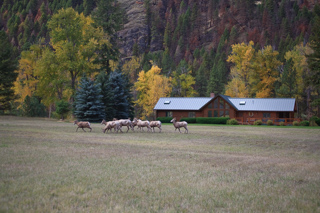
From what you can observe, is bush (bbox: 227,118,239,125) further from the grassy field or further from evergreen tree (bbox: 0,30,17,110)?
the grassy field

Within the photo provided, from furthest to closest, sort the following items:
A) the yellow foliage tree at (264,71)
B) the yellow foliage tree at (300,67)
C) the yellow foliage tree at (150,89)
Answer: the yellow foliage tree at (150,89), the yellow foliage tree at (264,71), the yellow foliage tree at (300,67)

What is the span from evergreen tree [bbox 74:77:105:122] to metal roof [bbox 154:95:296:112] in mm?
14831

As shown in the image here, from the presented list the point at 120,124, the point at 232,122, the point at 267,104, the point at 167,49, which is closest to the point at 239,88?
the point at 267,104

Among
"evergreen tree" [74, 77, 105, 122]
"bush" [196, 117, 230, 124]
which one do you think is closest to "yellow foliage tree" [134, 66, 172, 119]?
"bush" [196, 117, 230, 124]

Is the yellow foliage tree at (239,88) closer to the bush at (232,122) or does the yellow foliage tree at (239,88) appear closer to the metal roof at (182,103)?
the metal roof at (182,103)

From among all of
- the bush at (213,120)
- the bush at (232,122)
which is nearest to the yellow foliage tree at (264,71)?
the bush at (213,120)

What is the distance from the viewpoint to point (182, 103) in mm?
56688

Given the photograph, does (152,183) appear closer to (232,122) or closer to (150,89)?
(232,122)

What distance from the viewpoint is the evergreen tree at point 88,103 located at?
43.3 metres

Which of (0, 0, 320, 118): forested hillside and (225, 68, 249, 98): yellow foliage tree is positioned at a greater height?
(0, 0, 320, 118): forested hillside

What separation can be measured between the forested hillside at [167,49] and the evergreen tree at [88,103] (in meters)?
3.52

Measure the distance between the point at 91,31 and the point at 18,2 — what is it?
506 feet

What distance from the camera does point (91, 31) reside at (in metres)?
50.7

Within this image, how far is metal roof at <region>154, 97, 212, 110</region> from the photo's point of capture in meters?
55.4
